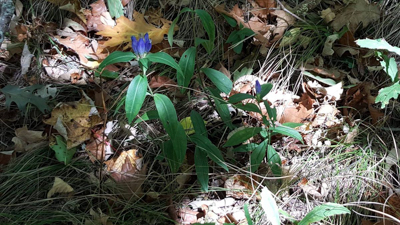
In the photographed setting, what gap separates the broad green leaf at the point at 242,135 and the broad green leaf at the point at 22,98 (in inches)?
45.7

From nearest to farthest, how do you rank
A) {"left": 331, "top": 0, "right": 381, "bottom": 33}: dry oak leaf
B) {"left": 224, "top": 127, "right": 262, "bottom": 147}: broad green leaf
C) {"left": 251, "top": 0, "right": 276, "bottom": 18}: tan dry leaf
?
{"left": 224, "top": 127, "right": 262, "bottom": 147}: broad green leaf < {"left": 331, "top": 0, "right": 381, "bottom": 33}: dry oak leaf < {"left": 251, "top": 0, "right": 276, "bottom": 18}: tan dry leaf

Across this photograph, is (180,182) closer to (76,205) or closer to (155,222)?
(155,222)

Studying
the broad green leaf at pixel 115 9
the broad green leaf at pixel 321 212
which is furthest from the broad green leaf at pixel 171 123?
the broad green leaf at pixel 115 9

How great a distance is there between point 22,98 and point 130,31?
0.84m

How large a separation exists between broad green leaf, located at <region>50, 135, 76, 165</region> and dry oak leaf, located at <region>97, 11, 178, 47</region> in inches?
30.9

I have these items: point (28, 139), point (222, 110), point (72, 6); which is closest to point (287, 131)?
point (222, 110)

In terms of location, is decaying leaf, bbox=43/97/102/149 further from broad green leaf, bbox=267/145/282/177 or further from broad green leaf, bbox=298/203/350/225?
broad green leaf, bbox=298/203/350/225

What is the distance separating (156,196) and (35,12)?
1807mm

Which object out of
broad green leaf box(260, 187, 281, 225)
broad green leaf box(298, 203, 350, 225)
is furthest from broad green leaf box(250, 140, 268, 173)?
broad green leaf box(298, 203, 350, 225)

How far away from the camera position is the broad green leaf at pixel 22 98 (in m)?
2.07

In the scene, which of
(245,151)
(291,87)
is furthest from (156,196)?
(291,87)

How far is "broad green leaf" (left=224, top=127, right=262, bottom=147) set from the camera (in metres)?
1.74

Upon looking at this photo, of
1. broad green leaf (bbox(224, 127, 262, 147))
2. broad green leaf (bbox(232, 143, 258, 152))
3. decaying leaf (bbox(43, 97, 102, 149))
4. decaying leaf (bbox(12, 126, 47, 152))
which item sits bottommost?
decaying leaf (bbox(12, 126, 47, 152))

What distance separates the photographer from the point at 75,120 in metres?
2.04
